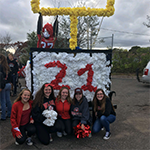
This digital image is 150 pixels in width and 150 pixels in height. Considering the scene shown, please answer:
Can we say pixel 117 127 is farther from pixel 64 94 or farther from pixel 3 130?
pixel 3 130

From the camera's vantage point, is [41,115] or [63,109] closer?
[41,115]

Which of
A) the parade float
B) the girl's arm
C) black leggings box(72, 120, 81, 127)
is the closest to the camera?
the girl's arm

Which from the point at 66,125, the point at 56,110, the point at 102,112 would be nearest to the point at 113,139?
the point at 102,112

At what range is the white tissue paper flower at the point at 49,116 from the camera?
104 inches

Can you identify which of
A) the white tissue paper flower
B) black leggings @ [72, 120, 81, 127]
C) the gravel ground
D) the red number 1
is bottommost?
the gravel ground

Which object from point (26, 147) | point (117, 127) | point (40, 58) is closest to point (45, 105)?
point (26, 147)

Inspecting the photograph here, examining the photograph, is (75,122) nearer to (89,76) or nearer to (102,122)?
(102,122)

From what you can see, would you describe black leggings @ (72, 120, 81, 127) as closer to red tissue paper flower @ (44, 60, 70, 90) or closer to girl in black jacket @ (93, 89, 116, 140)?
girl in black jacket @ (93, 89, 116, 140)

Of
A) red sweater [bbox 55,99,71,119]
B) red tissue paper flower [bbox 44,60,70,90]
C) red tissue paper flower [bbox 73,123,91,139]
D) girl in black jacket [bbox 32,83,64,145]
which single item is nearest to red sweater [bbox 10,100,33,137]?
girl in black jacket [bbox 32,83,64,145]

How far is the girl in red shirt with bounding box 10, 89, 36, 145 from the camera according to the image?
2414 mm

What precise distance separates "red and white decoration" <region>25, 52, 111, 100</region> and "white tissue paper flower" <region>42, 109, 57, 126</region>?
2.27ft

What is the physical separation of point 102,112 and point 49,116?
3.29ft

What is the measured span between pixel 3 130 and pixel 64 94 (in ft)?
5.01

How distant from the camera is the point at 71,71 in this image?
3.28 meters
